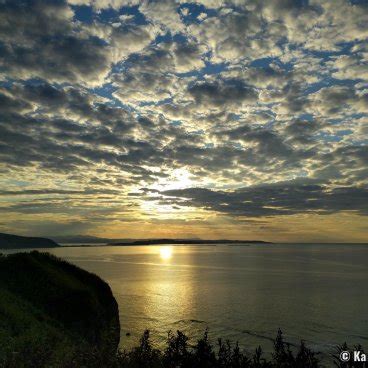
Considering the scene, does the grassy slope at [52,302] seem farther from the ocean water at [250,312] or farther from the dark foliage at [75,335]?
the ocean water at [250,312]

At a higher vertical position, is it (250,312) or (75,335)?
(75,335)

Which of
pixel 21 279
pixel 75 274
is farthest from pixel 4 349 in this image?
pixel 75 274

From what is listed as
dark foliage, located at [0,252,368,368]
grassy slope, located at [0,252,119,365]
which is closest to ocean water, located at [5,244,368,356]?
dark foliage, located at [0,252,368,368]

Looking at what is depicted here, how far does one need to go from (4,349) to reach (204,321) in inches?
1232

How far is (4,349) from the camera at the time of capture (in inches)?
757

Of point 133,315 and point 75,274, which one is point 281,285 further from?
point 75,274

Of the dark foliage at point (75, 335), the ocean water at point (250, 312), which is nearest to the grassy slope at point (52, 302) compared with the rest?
the dark foliage at point (75, 335)

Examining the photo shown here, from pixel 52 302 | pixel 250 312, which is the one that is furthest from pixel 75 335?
pixel 250 312

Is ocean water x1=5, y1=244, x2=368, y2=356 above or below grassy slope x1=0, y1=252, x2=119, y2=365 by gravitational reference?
below

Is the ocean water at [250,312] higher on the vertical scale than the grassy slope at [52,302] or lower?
lower

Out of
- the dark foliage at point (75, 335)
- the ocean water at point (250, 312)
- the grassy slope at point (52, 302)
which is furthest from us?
the ocean water at point (250, 312)

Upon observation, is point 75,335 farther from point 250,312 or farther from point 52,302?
point 250,312

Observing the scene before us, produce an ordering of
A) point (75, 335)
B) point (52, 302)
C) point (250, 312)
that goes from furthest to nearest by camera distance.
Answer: point (250, 312)
point (52, 302)
point (75, 335)

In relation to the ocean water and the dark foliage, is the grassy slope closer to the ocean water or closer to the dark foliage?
the dark foliage
